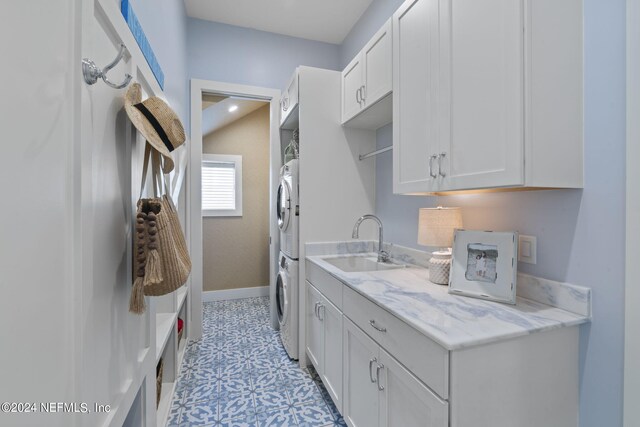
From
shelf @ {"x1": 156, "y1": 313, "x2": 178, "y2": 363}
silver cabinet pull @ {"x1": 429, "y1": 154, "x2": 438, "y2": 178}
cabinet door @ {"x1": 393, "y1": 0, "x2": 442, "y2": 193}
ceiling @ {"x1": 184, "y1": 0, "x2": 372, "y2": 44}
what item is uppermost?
ceiling @ {"x1": 184, "y1": 0, "x2": 372, "y2": 44}

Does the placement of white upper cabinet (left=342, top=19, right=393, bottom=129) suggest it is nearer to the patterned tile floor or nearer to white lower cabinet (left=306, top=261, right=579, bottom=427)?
white lower cabinet (left=306, top=261, right=579, bottom=427)

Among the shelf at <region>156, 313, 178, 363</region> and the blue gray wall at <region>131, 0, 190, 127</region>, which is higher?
the blue gray wall at <region>131, 0, 190, 127</region>

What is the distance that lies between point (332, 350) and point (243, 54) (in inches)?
111

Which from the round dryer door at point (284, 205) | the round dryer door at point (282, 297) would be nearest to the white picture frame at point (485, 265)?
the round dryer door at point (284, 205)

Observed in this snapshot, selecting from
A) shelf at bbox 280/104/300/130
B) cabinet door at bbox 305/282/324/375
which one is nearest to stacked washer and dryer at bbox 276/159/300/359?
cabinet door at bbox 305/282/324/375

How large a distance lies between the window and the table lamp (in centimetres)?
318

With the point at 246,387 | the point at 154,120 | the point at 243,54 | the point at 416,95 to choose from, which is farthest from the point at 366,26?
the point at 246,387

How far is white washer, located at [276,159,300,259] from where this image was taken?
2336mm

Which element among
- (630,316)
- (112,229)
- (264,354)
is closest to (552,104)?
(630,316)

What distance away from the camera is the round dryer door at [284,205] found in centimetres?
244

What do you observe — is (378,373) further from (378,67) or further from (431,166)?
(378,67)

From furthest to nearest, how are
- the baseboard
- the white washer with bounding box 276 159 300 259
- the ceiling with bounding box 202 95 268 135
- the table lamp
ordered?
the baseboard < the ceiling with bounding box 202 95 268 135 < the white washer with bounding box 276 159 300 259 < the table lamp

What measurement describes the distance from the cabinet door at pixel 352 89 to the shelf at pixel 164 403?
228 centimetres

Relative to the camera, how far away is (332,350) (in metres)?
1.80
